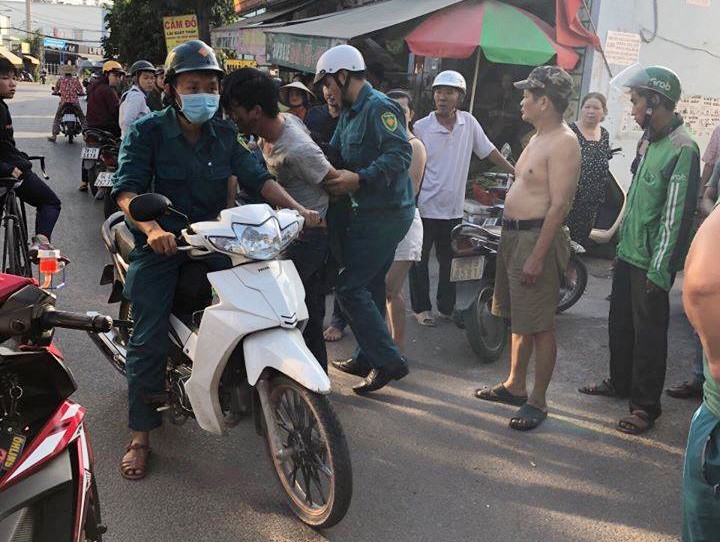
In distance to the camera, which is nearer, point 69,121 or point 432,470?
point 432,470

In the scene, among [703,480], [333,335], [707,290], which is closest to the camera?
[707,290]

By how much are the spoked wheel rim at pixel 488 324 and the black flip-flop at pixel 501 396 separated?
0.72m

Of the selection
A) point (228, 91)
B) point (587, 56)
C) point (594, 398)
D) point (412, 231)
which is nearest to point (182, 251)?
point (228, 91)

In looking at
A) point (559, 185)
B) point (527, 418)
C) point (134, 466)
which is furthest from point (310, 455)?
point (559, 185)

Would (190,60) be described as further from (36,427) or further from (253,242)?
(36,427)

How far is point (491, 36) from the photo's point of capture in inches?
328

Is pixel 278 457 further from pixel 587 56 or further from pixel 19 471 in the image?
pixel 587 56

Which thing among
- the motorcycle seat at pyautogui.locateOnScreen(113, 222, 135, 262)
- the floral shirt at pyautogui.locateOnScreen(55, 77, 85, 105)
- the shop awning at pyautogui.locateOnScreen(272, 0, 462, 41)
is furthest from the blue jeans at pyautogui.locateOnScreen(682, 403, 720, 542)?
the floral shirt at pyautogui.locateOnScreen(55, 77, 85, 105)

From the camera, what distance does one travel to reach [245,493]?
10.5 feet

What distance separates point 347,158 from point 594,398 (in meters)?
2.15

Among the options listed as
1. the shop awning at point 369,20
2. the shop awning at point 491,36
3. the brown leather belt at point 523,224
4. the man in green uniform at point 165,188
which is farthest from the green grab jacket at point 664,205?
the shop awning at point 369,20

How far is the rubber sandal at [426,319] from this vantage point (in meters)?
5.74

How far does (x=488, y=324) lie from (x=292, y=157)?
2096mm

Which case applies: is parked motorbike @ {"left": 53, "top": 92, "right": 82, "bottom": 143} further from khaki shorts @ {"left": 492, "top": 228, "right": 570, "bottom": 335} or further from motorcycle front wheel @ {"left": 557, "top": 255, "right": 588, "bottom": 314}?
khaki shorts @ {"left": 492, "top": 228, "right": 570, "bottom": 335}
